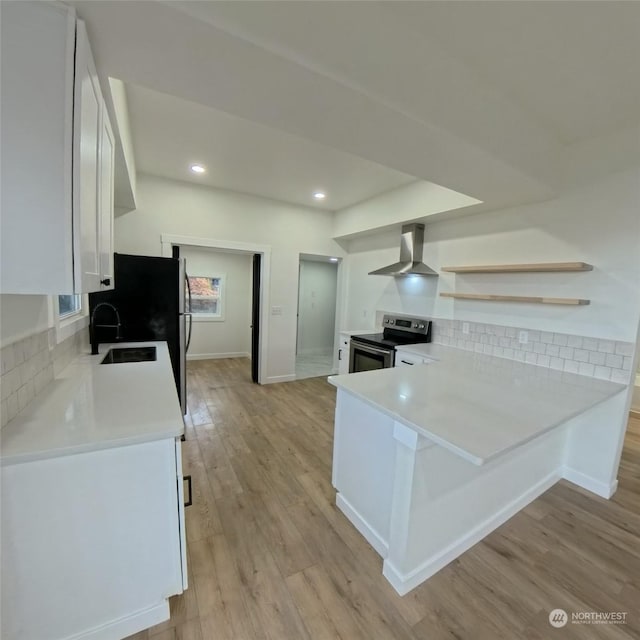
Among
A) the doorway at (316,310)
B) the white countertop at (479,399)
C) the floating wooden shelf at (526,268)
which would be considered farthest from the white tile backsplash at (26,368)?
the doorway at (316,310)

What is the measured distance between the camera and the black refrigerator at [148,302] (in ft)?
9.09

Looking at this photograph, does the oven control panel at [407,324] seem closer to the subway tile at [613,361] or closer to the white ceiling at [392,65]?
the subway tile at [613,361]

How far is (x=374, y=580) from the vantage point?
1.50 m

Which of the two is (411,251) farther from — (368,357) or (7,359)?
(7,359)

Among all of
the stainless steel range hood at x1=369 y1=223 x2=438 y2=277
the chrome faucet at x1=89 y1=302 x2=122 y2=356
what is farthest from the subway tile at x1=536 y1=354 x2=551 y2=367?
the chrome faucet at x1=89 y1=302 x2=122 y2=356

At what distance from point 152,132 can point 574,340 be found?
3.81 m

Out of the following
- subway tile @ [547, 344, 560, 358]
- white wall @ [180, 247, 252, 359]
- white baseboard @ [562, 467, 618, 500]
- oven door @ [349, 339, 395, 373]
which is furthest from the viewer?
white wall @ [180, 247, 252, 359]

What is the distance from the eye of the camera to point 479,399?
162 cm

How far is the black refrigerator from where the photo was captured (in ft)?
9.09

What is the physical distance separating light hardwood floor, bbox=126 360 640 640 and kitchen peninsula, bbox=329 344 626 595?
10cm

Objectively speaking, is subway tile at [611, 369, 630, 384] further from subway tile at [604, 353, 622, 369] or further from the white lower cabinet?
the white lower cabinet

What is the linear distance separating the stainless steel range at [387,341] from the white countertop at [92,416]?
222 centimetres

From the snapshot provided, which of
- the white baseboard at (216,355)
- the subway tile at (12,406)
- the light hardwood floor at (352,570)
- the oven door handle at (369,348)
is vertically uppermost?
the subway tile at (12,406)

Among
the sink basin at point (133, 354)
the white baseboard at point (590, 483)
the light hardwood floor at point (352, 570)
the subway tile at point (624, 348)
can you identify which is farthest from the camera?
the sink basin at point (133, 354)
